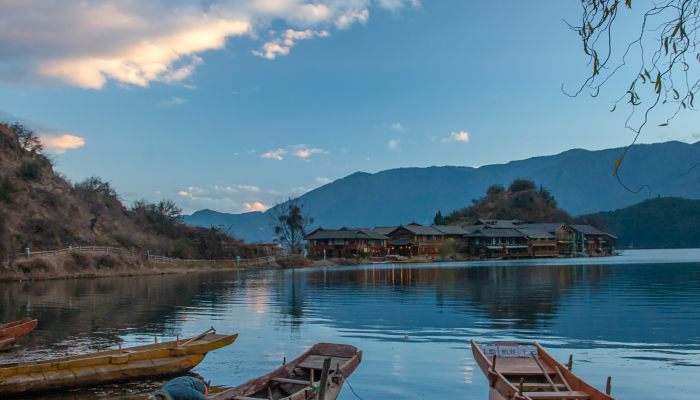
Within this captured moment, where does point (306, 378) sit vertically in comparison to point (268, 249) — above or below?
below

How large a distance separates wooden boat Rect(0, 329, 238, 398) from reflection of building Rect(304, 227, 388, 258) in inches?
3748

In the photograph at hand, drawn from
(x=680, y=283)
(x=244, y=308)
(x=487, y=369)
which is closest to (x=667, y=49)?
(x=487, y=369)

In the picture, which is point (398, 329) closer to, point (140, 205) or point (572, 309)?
point (572, 309)

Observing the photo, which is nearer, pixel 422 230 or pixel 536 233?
pixel 422 230

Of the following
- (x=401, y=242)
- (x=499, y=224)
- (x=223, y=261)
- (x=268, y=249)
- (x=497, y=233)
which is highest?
(x=499, y=224)

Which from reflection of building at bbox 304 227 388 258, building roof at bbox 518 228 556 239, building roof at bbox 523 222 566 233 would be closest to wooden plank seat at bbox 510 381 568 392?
reflection of building at bbox 304 227 388 258

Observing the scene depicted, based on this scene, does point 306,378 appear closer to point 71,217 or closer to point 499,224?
point 71,217

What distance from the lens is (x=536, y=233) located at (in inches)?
5408

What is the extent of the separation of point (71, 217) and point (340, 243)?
5520 cm

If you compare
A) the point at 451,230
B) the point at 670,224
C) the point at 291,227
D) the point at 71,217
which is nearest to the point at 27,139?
the point at 71,217

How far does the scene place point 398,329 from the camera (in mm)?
25141

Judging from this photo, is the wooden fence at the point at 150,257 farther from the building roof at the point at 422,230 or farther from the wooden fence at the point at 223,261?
the building roof at the point at 422,230

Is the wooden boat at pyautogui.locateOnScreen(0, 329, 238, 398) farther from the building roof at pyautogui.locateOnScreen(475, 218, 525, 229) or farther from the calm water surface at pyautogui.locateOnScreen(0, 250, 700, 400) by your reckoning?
the building roof at pyautogui.locateOnScreen(475, 218, 525, 229)

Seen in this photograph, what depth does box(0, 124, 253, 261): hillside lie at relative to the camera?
64625 millimetres
